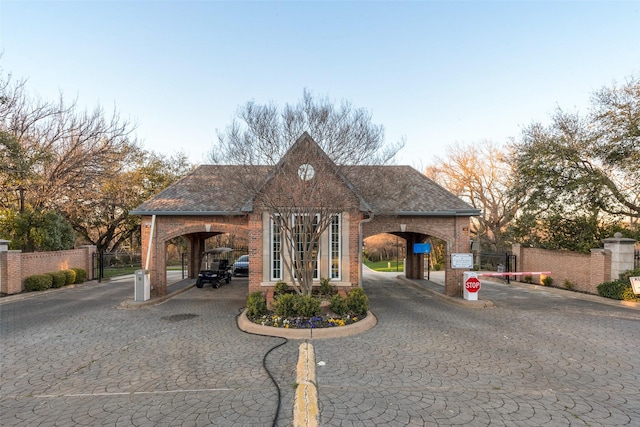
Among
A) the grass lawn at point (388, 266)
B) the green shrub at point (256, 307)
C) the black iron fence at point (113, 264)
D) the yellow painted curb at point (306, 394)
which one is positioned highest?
the green shrub at point (256, 307)

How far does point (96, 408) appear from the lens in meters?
4.71

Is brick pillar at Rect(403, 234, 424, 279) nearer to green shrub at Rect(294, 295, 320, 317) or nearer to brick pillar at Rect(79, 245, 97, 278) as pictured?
green shrub at Rect(294, 295, 320, 317)

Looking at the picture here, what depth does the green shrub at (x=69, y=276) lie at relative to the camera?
52.0 feet

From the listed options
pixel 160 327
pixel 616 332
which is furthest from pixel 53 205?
pixel 616 332

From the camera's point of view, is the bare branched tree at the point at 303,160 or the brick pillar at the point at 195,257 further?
the brick pillar at the point at 195,257

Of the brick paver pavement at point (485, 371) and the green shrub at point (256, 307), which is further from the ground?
the green shrub at point (256, 307)

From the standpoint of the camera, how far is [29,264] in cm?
1436

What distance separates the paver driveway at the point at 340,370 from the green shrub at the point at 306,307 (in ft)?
4.02

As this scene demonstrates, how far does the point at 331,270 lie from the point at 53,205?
58.4 ft

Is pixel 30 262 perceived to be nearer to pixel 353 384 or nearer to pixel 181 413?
pixel 181 413

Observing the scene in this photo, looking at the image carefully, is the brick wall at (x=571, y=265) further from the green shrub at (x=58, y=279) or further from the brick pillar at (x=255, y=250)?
the green shrub at (x=58, y=279)

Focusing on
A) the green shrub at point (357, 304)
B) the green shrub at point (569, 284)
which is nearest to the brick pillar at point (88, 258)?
the green shrub at point (357, 304)

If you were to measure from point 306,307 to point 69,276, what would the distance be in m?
14.2

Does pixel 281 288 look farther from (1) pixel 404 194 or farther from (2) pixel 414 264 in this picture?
(2) pixel 414 264
